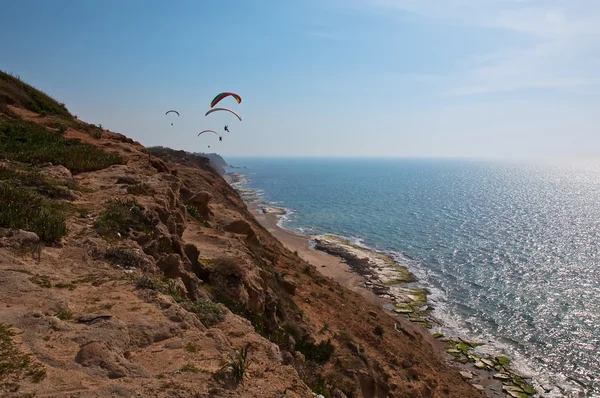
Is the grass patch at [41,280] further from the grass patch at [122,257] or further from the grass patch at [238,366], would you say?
the grass patch at [238,366]

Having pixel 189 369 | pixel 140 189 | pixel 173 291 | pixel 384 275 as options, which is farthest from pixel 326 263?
pixel 189 369

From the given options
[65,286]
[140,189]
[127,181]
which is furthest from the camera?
[127,181]

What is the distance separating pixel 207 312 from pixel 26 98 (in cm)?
3235

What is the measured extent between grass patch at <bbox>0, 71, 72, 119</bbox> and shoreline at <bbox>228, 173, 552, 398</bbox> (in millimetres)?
33469

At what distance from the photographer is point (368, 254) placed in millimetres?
54844

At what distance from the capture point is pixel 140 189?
15.5 metres

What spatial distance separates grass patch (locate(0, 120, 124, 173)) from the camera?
17297 millimetres

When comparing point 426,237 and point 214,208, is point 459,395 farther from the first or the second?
point 426,237

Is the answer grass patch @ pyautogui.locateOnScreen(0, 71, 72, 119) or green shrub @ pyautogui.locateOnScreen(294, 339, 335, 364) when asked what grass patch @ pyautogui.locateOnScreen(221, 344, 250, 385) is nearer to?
green shrub @ pyautogui.locateOnScreen(294, 339, 335, 364)

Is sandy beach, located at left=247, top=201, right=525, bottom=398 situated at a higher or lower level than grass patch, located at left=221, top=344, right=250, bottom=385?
lower

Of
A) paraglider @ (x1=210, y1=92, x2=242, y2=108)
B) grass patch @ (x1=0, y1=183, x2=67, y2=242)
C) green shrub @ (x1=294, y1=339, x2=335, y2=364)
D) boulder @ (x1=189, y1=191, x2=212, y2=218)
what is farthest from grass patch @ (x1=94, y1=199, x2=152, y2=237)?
paraglider @ (x1=210, y1=92, x2=242, y2=108)

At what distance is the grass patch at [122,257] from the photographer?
31.7 feet

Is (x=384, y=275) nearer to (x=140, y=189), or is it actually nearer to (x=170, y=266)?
(x=140, y=189)

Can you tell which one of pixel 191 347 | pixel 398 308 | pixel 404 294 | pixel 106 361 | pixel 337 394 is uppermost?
pixel 106 361
